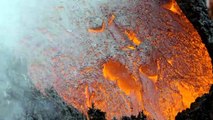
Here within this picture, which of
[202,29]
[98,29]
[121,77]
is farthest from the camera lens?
[202,29]

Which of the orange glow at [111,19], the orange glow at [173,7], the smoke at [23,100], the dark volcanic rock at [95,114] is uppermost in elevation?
the orange glow at [173,7]

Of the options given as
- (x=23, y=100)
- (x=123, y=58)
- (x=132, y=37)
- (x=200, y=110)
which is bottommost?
(x=200, y=110)

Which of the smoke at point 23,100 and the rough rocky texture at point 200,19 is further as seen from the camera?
the rough rocky texture at point 200,19

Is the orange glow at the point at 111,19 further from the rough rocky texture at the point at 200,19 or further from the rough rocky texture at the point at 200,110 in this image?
the rough rocky texture at the point at 200,110

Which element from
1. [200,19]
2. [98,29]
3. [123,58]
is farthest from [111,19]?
[200,19]

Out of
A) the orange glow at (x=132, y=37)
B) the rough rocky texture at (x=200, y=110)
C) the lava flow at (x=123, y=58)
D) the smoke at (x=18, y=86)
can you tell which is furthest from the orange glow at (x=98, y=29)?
the rough rocky texture at (x=200, y=110)

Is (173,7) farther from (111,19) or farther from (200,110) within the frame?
(200,110)

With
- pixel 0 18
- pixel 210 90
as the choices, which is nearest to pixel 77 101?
pixel 0 18

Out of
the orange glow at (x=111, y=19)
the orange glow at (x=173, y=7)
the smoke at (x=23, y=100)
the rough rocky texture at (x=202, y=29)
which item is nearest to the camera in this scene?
the smoke at (x=23, y=100)
